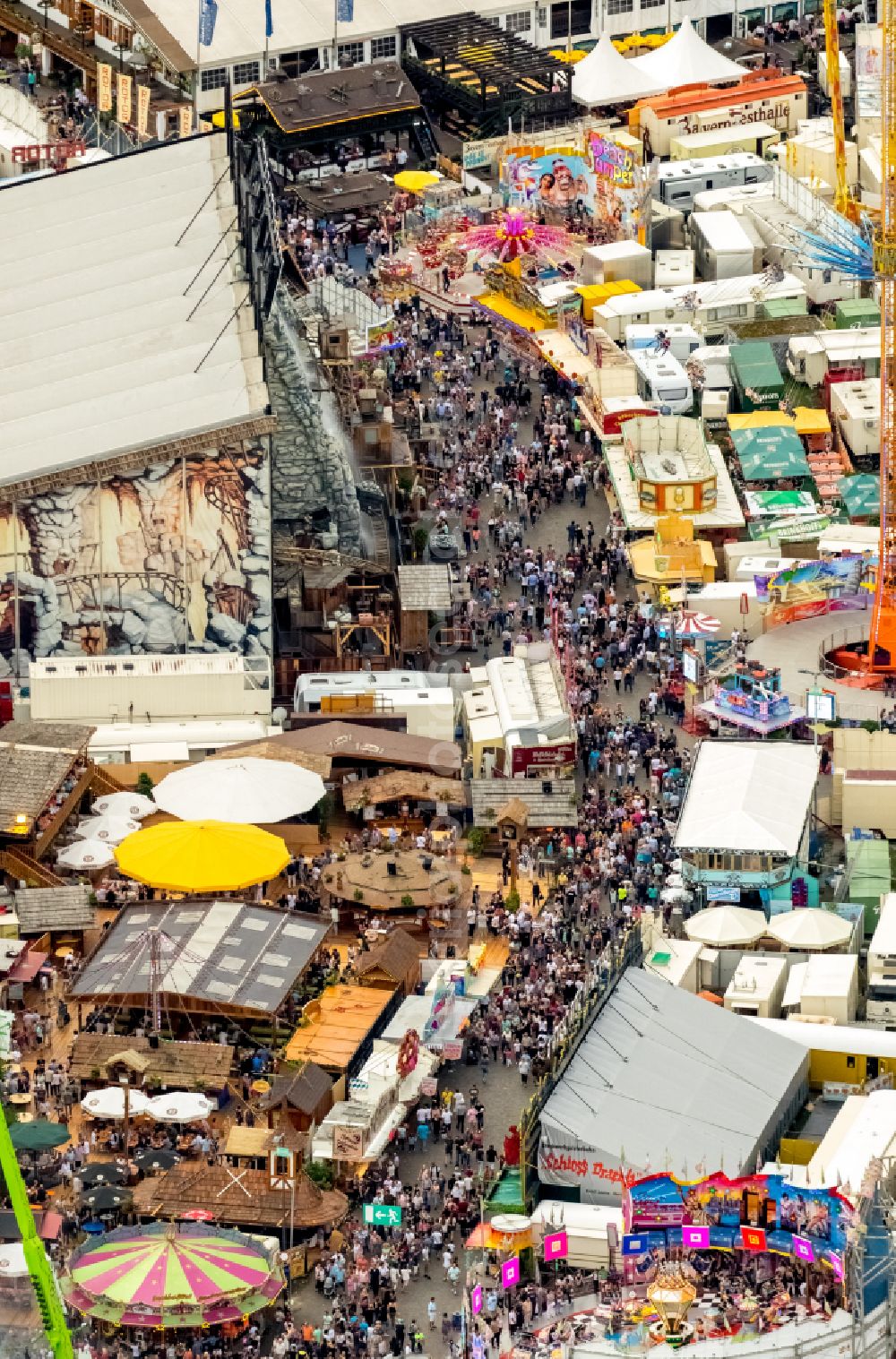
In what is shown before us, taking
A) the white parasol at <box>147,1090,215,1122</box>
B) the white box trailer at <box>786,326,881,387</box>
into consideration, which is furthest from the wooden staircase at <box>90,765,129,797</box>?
the white box trailer at <box>786,326,881,387</box>

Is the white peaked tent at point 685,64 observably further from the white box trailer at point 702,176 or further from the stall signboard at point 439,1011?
the stall signboard at point 439,1011

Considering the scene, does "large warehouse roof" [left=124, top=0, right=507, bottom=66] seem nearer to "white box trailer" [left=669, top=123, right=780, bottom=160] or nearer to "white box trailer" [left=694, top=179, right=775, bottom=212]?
"white box trailer" [left=669, top=123, right=780, bottom=160]

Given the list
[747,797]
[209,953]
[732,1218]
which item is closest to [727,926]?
[747,797]

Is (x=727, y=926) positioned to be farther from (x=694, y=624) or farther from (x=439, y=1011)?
(x=694, y=624)

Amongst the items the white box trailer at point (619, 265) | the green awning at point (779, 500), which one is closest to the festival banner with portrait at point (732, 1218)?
the green awning at point (779, 500)

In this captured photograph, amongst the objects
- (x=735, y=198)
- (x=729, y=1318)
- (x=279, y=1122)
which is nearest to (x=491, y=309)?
(x=735, y=198)
